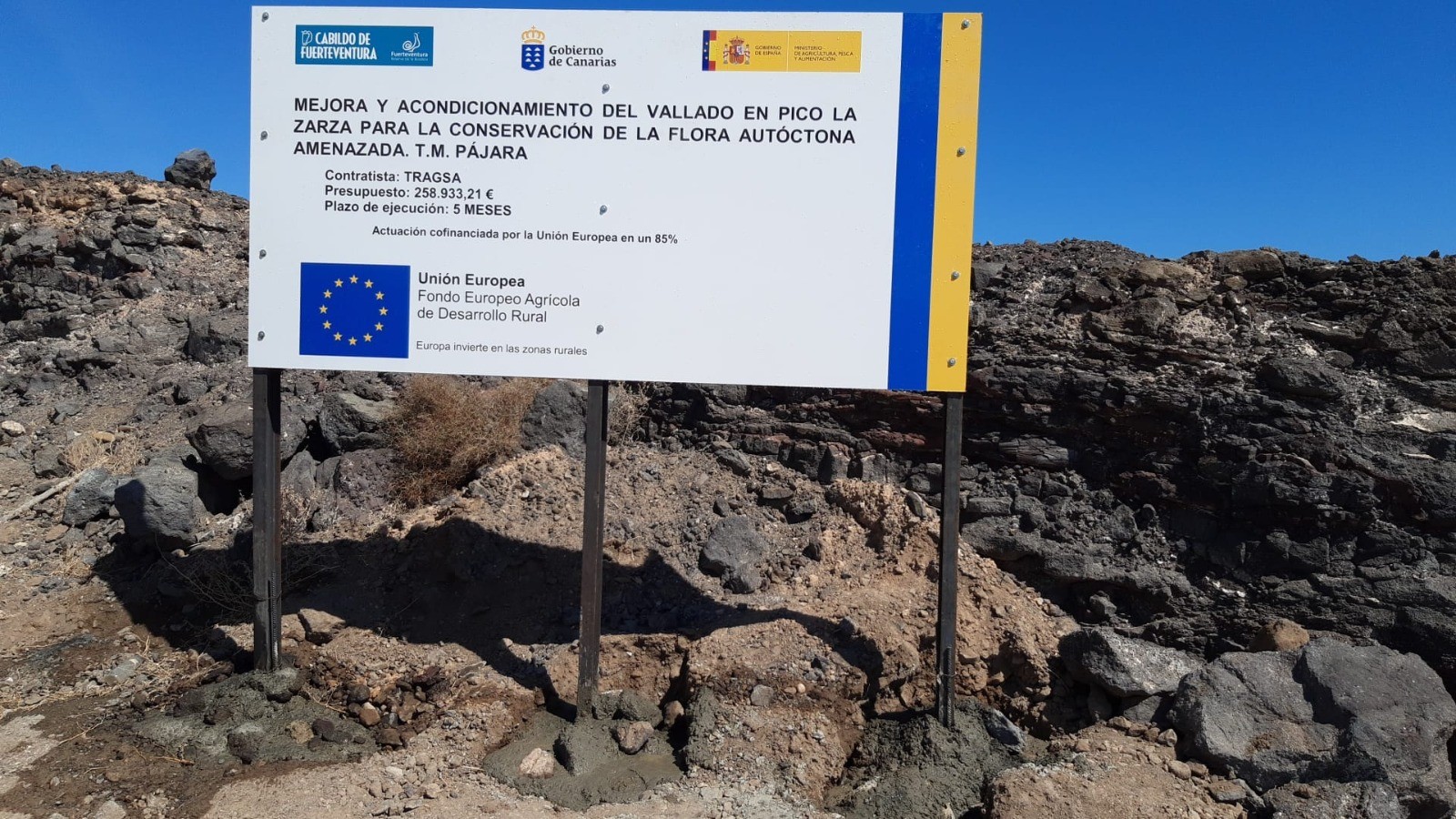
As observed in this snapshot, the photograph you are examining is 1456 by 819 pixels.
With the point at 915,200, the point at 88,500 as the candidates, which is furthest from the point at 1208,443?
the point at 88,500

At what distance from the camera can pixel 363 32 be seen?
401 cm

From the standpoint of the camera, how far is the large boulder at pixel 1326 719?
3500mm

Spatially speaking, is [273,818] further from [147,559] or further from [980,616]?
[980,616]

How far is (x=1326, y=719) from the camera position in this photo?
3688 mm

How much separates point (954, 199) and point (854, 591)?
7.96 feet

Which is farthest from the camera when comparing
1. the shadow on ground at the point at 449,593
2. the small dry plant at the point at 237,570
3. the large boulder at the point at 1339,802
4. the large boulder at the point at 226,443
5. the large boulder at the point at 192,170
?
the large boulder at the point at 192,170

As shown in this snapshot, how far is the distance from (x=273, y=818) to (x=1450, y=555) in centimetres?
604

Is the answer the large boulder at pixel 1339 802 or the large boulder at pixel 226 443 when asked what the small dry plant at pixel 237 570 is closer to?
the large boulder at pixel 226 443

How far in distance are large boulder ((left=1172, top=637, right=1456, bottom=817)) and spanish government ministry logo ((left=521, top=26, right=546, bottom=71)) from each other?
4.48 metres

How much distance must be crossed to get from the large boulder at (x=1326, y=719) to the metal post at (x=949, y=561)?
1109 mm

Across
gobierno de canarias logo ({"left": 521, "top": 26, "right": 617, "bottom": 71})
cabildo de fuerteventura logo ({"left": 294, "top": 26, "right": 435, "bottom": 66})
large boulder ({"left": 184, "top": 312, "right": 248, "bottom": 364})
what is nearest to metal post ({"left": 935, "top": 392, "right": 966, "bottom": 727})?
gobierno de canarias logo ({"left": 521, "top": 26, "right": 617, "bottom": 71})

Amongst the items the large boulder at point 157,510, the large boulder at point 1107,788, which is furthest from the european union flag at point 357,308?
the large boulder at point 1107,788

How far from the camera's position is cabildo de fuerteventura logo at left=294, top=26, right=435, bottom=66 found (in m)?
3.98

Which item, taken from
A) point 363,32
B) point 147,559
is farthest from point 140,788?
point 363,32
